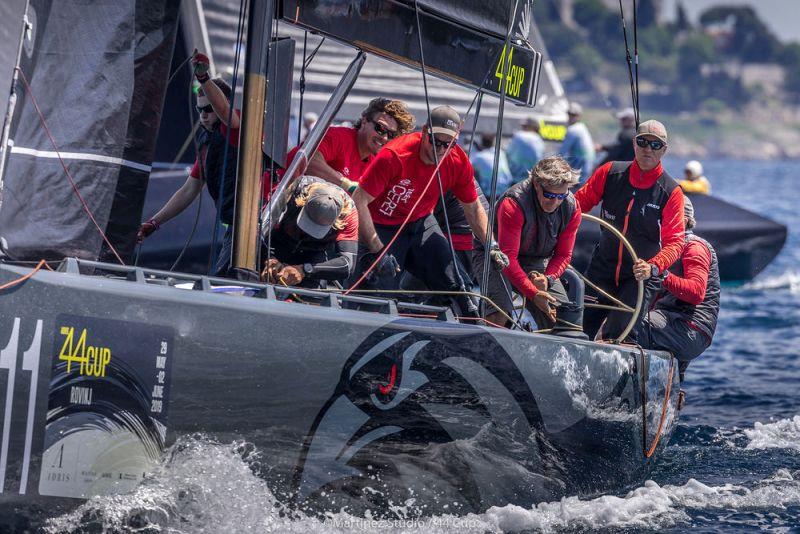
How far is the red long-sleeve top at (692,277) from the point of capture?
6.38 metres

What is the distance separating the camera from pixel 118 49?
5.06 m

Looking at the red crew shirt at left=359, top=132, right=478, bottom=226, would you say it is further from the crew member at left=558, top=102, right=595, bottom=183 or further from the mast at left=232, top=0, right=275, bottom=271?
the crew member at left=558, top=102, right=595, bottom=183

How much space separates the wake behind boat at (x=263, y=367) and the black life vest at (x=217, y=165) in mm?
542

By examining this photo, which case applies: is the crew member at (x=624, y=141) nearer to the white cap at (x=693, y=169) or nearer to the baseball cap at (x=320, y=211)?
the white cap at (x=693, y=169)

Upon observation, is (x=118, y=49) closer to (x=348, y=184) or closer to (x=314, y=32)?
(x=314, y=32)

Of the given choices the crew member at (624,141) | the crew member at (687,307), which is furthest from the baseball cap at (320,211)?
the crew member at (624,141)

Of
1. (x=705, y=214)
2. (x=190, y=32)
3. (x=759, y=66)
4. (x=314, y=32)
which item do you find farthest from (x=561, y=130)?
(x=759, y=66)

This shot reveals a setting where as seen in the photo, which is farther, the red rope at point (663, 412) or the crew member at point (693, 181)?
the crew member at point (693, 181)

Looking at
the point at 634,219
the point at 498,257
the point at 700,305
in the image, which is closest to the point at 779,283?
the point at 700,305

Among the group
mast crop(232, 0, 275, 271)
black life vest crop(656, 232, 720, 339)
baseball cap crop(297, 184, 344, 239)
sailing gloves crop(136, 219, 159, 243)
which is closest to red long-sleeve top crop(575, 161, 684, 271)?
black life vest crop(656, 232, 720, 339)

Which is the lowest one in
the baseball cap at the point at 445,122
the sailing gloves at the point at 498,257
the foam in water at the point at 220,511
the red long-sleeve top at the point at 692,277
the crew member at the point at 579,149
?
the foam in water at the point at 220,511

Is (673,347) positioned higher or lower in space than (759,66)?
lower

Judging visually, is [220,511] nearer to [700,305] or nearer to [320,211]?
[320,211]

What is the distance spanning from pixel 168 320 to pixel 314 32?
Answer: 159cm
